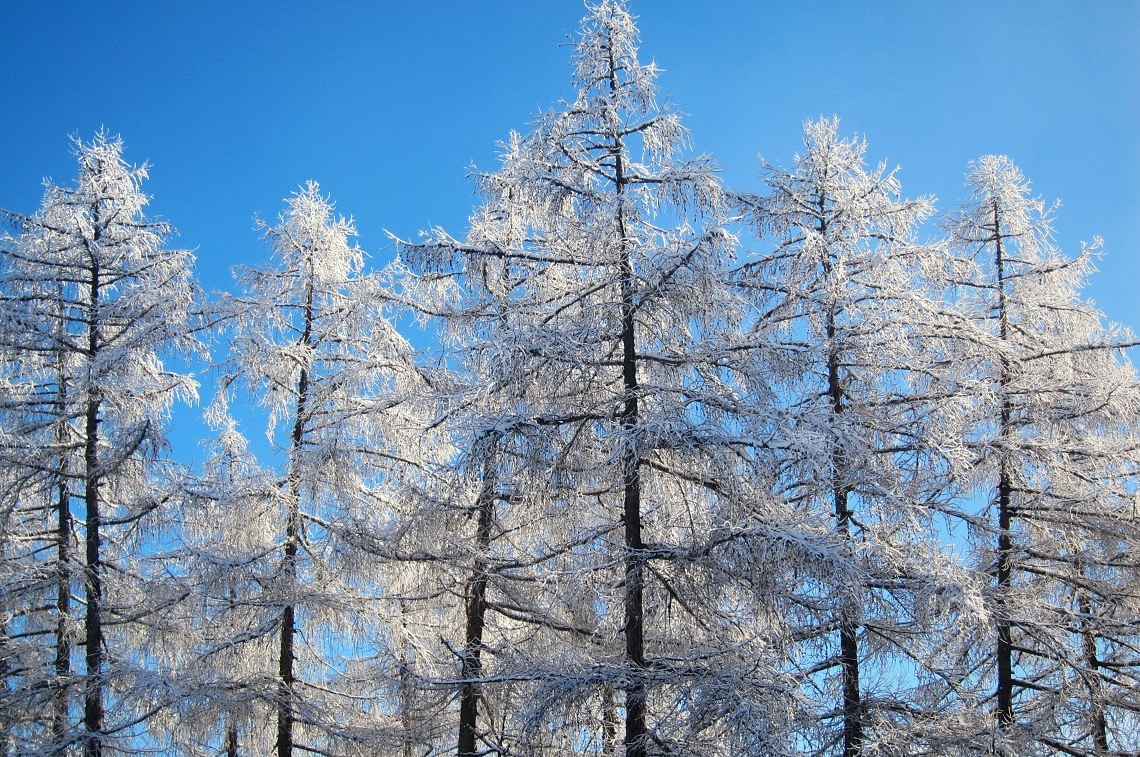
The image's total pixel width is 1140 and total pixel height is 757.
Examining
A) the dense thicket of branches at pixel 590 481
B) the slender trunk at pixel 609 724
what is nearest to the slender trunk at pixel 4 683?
the dense thicket of branches at pixel 590 481

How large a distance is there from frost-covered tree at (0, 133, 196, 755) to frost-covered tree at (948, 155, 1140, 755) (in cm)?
1029

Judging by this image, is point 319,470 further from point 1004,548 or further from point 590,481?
point 1004,548

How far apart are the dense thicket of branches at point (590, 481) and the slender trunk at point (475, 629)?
2.4 inches

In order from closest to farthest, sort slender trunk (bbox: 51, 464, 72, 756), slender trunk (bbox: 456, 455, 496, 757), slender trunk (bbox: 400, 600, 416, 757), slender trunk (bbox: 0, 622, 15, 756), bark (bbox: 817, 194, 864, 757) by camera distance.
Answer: bark (bbox: 817, 194, 864, 757), slender trunk (bbox: 400, 600, 416, 757), slender trunk (bbox: 456, 455, 496, 757), slender trunk (bbox: 0, 622, 15, 756), slender trunk (bbox: 51, 464, 72, 756)

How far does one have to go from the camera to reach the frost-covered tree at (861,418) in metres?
8.27

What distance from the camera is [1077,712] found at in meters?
10.7

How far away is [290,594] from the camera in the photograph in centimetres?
1070

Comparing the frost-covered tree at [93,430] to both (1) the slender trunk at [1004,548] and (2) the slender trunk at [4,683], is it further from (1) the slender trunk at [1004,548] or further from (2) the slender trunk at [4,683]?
(1) the slender trunk at [1004,548]

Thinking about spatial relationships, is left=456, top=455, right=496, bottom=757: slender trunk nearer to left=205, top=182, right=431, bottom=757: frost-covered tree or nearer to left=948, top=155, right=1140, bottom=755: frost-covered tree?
left=205, top=182, right=431, bottom=757: frost-covered tree

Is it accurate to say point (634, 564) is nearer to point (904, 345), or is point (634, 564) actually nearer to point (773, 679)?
point (773, 679)

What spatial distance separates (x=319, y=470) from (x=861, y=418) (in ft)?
20.9

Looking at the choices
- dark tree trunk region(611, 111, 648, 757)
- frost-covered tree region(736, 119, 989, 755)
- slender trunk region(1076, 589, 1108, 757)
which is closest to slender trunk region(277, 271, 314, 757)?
dark tree trunk region(611, 111, 648, 757)

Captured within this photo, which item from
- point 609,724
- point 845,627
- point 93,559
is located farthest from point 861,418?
point 93,559

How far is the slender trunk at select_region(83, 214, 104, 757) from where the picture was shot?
425 inches
